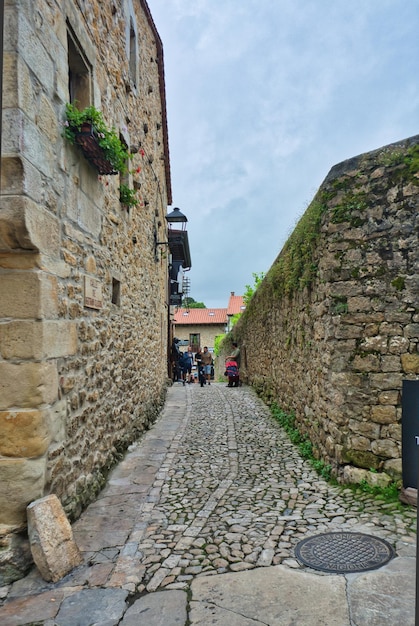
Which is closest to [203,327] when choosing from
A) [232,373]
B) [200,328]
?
[200,328]

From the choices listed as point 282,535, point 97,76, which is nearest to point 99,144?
point 97,76

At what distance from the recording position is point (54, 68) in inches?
125

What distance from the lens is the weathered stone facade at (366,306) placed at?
395cm

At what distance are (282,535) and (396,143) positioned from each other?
141 inches

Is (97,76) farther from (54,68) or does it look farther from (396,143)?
(396,143)

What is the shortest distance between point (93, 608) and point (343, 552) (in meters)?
1.58

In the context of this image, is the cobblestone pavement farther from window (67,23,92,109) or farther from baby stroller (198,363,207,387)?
baby stroller (198,363,207,387)

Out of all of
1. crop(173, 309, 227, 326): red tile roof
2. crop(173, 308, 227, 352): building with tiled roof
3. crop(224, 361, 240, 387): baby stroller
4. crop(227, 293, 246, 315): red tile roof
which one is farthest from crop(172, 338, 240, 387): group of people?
crop(227, 293, 246, 315): red tile roof

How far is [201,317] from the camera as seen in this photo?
119 ft

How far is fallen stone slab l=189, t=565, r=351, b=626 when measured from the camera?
2.20 meters

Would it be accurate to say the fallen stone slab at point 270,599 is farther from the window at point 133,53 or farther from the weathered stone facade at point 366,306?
the window at point 133,53

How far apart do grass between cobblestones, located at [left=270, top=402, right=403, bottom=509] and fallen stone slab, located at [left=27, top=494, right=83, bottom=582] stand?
8.04 ft

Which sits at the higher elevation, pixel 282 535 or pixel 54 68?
pixel 54 68

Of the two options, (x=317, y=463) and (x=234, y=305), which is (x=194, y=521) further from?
(x=234, y=305)
